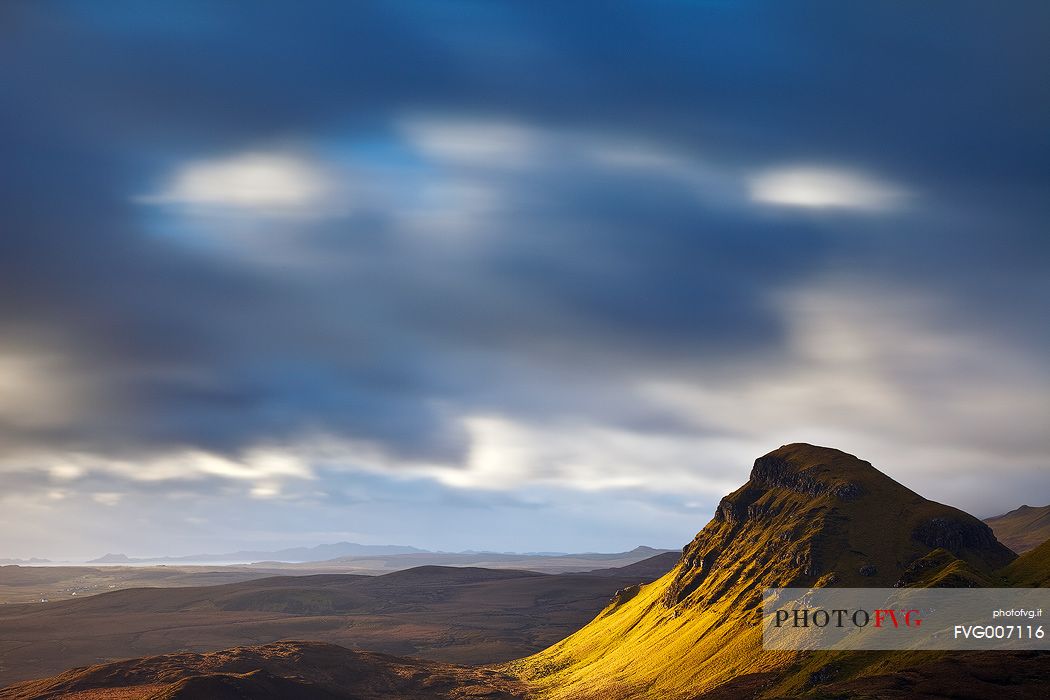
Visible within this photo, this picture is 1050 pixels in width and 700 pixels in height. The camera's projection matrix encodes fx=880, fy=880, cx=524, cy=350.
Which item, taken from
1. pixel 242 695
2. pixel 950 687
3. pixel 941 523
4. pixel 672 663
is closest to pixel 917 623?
pixel 950 687

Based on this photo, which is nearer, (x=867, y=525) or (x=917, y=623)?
(x=917, y=623)

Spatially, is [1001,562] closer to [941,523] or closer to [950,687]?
[941,523]

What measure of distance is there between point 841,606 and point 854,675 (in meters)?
30.9

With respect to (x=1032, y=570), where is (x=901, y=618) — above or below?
below

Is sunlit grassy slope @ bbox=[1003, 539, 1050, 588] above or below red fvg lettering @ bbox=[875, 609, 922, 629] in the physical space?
above

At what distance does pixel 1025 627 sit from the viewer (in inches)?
5502

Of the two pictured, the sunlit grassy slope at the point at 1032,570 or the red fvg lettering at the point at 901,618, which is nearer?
the red fvg lettering at the point at 901,618

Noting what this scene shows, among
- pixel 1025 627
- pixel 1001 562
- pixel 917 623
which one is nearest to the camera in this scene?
pixel 1025 627

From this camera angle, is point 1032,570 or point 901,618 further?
point 1032,570

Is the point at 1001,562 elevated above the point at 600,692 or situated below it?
above

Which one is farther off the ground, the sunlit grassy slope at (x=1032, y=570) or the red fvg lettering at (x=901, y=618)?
the sunlit grassy slope at (x=1032, y=570)

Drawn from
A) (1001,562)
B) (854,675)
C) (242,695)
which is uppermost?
(1001,562)

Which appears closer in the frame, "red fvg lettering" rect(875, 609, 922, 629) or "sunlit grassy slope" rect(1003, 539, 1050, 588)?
"red fvg lettering" rect(875, 609, 922, 629)

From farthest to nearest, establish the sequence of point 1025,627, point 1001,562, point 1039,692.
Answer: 1. point 1001,562
2. point 1025,627
3. point 1039,692
